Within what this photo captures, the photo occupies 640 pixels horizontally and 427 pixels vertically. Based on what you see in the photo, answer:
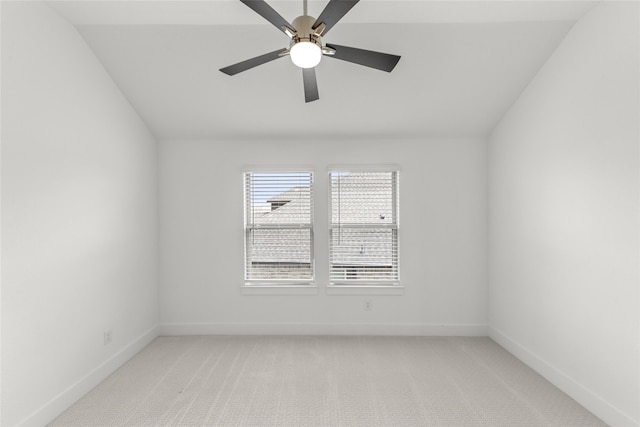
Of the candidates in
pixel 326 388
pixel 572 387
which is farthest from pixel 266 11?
pixel 572 387

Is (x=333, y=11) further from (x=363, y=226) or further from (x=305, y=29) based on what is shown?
(x=363, y=226)

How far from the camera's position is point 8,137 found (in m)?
2.21

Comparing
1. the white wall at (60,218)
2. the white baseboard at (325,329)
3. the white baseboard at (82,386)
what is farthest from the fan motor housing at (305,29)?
the white baseboard at (325,329)

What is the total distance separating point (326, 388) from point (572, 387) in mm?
1853

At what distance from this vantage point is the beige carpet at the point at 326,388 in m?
2.52

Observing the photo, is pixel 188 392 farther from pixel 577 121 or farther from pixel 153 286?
pixel 577 121

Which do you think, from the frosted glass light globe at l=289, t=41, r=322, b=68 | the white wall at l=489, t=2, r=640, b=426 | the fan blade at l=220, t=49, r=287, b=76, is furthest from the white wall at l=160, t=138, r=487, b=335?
the frosted glass light globe at l=289, t=41, r=322, b=68

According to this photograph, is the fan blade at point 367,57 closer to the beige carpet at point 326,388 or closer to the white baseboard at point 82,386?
the beige carpet at point 326,388

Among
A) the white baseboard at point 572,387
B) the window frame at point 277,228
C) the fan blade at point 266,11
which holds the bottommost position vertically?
the white baseboard at point 572,387

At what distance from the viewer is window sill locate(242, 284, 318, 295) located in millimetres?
4289

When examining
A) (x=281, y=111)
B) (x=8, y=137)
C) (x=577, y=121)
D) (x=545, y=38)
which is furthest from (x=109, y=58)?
(x=577, y=121)

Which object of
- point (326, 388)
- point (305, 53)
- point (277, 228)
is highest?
point (305, 53)

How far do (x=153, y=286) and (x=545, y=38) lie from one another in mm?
4436

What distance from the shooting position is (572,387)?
2.79 meters
